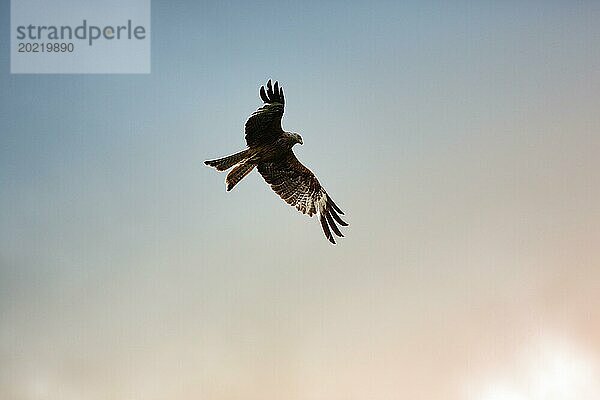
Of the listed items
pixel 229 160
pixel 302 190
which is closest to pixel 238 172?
pixel 229 160

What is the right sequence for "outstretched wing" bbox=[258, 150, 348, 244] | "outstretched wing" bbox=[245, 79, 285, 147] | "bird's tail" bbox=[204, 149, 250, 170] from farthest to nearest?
"outstretched wing" bbox=[258, 150, 348, 244]
"bird's tail" bbox=[204, 149, 250, 170]
"outstretched wing" bbox=[245, 79, 285, 147]

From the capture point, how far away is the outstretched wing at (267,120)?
3.81 metres

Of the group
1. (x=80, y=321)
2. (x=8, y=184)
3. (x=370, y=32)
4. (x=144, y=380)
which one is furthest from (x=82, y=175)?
(x=370, y=32)

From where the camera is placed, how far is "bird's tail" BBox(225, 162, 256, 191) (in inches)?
160

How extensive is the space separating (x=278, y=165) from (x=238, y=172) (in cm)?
16

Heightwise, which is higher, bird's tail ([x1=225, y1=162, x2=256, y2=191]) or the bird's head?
the bird's head

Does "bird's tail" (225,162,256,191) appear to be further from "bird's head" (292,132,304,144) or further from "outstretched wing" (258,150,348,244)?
"bird's head" (292,132,304,144)

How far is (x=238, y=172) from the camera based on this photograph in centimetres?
408

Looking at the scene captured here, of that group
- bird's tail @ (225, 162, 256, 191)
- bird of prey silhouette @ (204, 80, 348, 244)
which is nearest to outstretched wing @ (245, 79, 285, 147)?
bird of prey silhouette @ (204, 80, 348, 244)

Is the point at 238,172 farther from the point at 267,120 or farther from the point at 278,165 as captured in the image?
the point at 267,120

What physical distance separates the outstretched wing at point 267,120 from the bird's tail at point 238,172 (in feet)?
0.33

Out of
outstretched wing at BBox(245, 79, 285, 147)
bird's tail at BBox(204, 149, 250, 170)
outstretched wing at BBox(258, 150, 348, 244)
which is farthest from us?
outstretched wing at BBox(258, 150, 348, 244)

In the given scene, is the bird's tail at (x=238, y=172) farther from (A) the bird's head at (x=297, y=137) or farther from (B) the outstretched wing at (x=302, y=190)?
(A) the bird's head at (x=297, y=137)

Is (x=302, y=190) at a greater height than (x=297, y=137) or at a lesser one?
lesser
